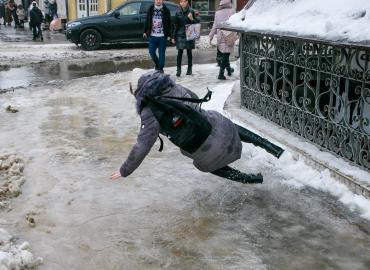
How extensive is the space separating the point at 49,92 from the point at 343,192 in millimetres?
6884

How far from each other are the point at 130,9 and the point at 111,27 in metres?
0.96

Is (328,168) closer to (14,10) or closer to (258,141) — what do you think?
(258,141)

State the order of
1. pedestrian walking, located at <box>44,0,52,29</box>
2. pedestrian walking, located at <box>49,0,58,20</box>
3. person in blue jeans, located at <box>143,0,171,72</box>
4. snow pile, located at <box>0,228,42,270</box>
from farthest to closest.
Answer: pedestrian walking, located at <box>44,0,52,29</box>
pedestrian walking, located at <box>49,0,58,20</box>
person in blue jeans, located at <box>143,0,171,72</box>
snow pile, located at <box>0,228,42,270</box>

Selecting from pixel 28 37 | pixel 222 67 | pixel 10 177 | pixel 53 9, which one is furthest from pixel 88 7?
pixel 10 177

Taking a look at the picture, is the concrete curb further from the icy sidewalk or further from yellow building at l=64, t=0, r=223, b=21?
yellow building at l=64, t=0, r=223, b=21

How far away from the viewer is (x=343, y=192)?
4.74m

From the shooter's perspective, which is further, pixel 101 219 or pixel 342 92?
pixel 342 92

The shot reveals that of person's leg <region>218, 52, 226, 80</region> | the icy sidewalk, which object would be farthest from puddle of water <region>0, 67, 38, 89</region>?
the icy sidewalk

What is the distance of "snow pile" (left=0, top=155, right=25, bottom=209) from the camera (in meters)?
4.92

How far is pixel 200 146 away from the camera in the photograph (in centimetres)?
435

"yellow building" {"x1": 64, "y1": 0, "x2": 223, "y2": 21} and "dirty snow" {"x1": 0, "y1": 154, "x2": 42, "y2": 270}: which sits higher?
"yellow building" {"x1": 64, "y1": 0, "x2": 223, "y2": 21}

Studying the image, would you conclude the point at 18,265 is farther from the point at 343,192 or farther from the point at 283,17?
the point at 283,17

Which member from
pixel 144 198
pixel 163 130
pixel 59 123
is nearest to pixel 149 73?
pixel 163 130

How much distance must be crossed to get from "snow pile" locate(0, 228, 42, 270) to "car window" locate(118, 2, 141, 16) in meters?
14.4
